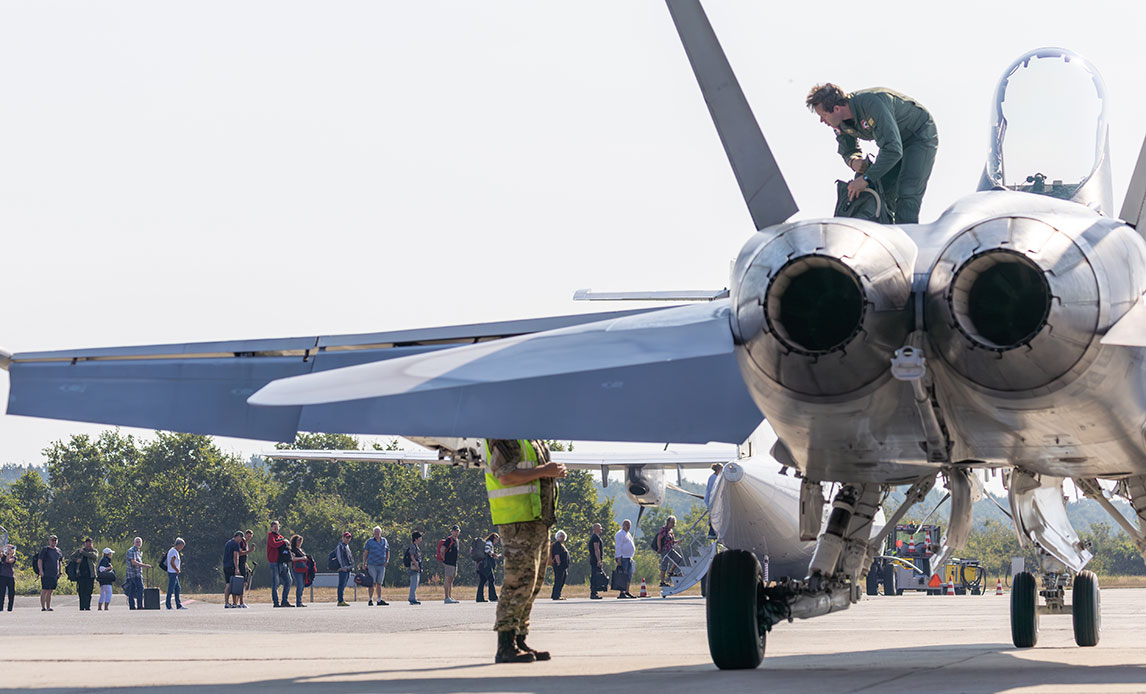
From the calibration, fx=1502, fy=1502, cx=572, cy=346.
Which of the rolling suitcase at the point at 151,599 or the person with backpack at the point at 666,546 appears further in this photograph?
the person with backpack at the point at 666,546

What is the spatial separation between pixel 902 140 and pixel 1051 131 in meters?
1.55

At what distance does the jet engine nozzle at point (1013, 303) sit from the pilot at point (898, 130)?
2.15 meters

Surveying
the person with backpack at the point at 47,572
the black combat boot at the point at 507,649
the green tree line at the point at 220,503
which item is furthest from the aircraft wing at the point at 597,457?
the green tree line at the point at 220,503

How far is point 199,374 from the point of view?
955 cm

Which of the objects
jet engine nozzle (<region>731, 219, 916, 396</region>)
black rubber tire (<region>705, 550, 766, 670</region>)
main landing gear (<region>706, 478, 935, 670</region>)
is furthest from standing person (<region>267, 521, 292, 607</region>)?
jet engine nozzle (<region>731, 219, 916, 396</region>)

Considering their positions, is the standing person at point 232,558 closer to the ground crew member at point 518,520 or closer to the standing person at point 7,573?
the standing person at point 7,573

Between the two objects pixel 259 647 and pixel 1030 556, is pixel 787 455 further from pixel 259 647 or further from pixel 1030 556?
pixel 259 647

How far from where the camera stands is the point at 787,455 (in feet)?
30.2

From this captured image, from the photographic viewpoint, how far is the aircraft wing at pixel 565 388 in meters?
6.89

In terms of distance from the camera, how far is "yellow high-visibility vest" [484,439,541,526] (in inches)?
387

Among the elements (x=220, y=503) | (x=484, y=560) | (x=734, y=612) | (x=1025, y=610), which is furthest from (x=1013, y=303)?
(x=220, y=503)

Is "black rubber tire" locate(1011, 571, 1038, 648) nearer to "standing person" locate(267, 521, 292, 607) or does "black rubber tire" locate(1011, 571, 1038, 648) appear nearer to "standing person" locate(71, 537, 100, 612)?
"standing person" locate(267, 521, 292, 607)

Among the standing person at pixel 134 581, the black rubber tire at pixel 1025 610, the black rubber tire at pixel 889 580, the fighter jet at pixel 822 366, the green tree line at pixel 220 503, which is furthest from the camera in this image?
the green tree line at pixel 220 503

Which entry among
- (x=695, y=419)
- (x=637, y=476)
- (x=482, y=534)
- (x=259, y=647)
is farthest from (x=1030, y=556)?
(x=482, y=534)
